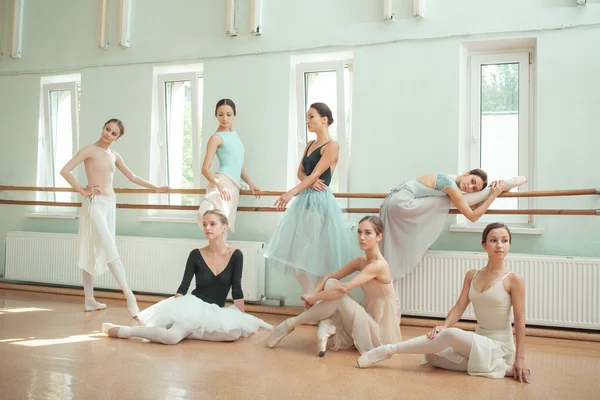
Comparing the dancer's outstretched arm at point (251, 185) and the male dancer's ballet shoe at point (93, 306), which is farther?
the dancer's outstretched arm at point (251, 185)

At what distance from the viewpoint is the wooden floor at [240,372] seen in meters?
2.55

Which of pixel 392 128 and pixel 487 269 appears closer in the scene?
pixel 487 269

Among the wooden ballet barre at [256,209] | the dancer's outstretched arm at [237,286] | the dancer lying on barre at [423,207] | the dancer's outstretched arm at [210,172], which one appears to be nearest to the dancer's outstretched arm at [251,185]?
the wooden ballet barre at [256,209]

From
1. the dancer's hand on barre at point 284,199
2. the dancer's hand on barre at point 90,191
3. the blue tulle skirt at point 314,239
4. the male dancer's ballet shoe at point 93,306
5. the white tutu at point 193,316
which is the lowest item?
the male dancer's ballet shoe at point 93,306

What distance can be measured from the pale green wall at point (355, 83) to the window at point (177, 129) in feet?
0.46

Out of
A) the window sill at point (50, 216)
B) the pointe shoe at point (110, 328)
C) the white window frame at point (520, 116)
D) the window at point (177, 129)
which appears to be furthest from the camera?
the window sill at point (50, 216)

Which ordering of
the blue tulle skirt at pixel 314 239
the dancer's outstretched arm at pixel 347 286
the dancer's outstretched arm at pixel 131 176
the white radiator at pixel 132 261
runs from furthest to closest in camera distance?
1. the white radiator at pixel 132 261
2. the dancer's outstretched arm at pixel 131 176
3. the blue tulle skirt at pixel 314 239
4. the dancer's outstretched arm at pixel 347 286

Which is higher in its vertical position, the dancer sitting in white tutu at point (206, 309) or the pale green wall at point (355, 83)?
the pale green wall at point (355, 83)

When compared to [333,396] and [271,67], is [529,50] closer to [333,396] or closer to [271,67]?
[271,67]

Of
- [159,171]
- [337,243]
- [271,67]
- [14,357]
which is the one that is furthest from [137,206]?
[14,357]

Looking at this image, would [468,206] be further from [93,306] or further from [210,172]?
[93,306]

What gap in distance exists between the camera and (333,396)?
8.27 feet

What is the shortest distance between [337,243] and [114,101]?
2.80 meters

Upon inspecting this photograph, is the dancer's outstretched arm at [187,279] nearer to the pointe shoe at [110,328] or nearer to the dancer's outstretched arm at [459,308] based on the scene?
the pointe shoe at [110,328]
